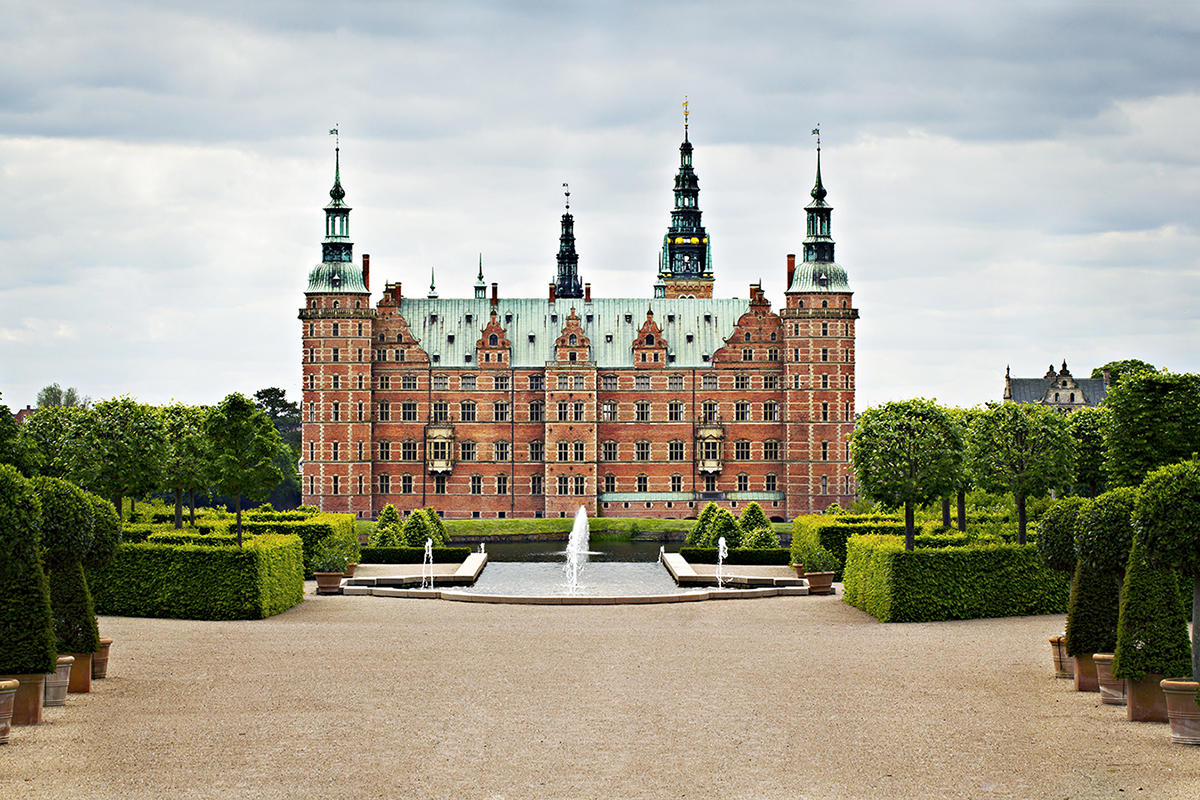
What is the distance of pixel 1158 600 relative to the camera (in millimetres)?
15430

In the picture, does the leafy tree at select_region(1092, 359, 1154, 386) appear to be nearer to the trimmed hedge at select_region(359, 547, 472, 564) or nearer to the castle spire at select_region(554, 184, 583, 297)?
the trimmed hedge at select_region(359, 547, 472, 564)

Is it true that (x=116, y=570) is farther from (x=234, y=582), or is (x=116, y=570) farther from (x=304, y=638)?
(x=304, y=638)

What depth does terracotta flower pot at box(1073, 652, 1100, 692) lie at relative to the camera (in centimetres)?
1785

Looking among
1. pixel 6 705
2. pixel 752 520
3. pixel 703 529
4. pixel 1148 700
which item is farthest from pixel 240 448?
pixel 1148 700

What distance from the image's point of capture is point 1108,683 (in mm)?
17000

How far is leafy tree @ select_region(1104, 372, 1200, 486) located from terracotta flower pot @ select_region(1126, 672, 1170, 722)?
19573 mm

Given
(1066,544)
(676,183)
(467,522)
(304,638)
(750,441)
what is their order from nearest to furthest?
1. (1066,544)
2. (304,638)
3. (467,522)
4. (750,441)
5. (676,183)

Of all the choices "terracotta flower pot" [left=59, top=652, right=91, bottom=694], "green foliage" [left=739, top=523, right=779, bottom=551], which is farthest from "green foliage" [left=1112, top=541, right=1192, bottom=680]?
"green foliage" [left=739, top=523, right=779, bottom=551]

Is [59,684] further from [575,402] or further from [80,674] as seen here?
[575,402]

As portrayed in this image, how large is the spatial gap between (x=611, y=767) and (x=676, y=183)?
94.8m

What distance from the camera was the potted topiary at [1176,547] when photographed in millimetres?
14383

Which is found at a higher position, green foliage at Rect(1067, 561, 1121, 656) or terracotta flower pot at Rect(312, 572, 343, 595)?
green foliage at Rect(1067, 561, 1121, 656)

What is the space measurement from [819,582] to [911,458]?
4.00 m

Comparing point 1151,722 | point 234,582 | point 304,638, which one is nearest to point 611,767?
point 1151,722
